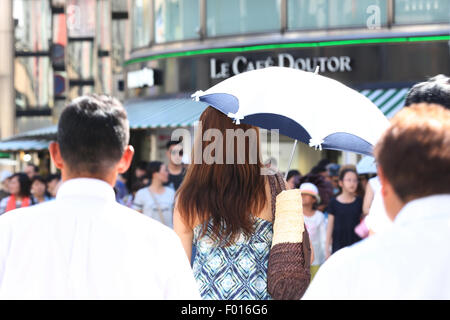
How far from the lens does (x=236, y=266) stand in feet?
13.2

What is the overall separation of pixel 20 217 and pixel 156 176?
8.35m

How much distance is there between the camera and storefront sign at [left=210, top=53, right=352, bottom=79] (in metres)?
17.7

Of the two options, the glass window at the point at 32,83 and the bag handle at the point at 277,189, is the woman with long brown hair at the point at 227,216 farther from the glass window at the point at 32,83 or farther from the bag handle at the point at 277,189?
the glass window at the point at 32,83

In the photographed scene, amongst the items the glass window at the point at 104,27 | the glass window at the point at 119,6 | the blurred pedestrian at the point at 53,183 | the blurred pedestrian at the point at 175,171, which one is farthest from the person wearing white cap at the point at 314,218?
the glass window at the point at 104,27

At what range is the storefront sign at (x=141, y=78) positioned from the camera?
20316 mm

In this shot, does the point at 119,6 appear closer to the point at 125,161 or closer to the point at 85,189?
the point at 125,161

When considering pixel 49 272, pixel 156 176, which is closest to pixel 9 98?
pixel 156 176

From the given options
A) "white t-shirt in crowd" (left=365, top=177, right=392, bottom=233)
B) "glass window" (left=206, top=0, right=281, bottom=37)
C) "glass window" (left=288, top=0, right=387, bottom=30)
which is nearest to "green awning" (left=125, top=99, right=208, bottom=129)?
"glass window" (left=206, top=0, right=281, bottom=37)

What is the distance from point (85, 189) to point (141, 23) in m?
19.2

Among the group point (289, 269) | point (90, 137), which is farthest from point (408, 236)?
point (289, 269)

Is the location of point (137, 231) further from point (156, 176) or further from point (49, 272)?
point (156, 176)

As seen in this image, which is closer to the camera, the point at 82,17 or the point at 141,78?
the point at 141,78
